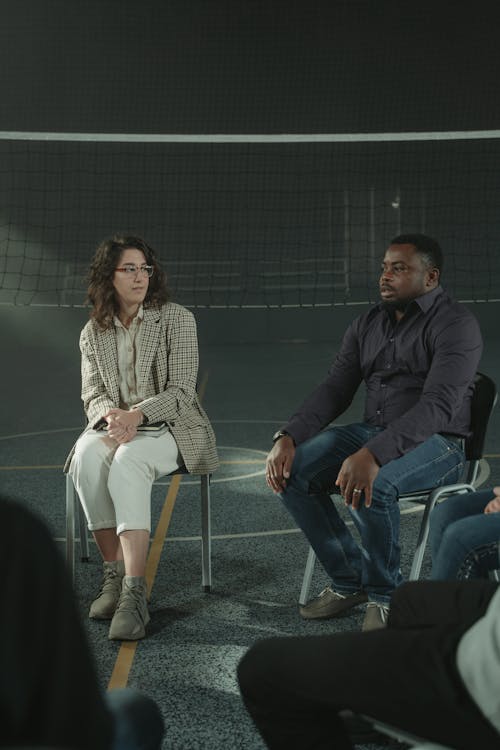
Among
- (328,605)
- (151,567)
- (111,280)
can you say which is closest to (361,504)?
(328,605)

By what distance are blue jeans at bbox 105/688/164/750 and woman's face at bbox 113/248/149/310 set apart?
2.28 meters

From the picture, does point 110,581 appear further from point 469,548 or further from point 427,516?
point 469,548

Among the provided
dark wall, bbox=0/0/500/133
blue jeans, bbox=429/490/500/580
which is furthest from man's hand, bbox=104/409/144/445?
dark wall, bbox=0/0/500/133

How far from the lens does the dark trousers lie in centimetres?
133

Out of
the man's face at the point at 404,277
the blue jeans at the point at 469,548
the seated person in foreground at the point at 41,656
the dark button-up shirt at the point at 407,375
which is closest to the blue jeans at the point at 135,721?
the seated person in foreground at the point at 41,656

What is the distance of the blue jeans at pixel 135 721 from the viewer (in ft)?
4.44

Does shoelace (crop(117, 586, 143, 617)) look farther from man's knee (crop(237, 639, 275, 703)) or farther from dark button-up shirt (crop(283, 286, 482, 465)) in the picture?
man's knee (crop(237, 639, 275, 703))

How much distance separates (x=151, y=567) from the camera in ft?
12.5

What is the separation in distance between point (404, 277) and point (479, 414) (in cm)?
57

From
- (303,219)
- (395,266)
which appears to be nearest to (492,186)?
(303,219)

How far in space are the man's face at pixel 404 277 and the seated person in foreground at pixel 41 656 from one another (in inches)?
102

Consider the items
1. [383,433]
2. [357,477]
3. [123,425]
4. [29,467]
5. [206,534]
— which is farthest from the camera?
[29,467]

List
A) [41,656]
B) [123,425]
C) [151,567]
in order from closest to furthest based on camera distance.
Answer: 1. [41,656]
2. [123,425]
3. [151,567]

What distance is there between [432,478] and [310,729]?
5.14 ft
